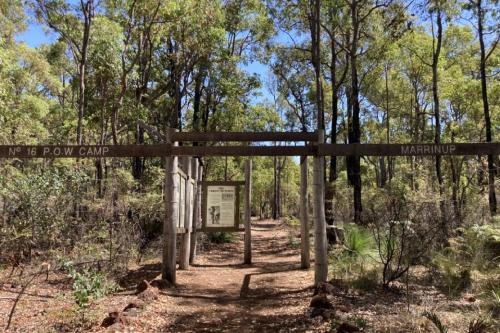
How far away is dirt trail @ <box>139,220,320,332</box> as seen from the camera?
634 cm

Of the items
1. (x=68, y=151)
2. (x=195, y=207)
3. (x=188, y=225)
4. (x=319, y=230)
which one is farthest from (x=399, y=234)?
(x=68, y=151)

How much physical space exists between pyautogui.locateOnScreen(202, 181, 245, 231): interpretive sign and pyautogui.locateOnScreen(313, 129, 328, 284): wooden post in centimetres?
377

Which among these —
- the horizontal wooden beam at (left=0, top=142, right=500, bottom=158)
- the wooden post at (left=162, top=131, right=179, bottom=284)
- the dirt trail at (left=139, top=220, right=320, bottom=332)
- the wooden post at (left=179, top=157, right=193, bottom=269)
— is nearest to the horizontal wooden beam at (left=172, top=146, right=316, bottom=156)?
the horizontal wooden beam at (left=0, top=142, right=500, bottom=158)

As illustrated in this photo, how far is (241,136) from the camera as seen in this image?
9516 mm

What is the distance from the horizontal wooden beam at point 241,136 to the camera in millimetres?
9398

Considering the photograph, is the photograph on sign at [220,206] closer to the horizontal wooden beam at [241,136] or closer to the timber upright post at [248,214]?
the timber upright post at [248,214]

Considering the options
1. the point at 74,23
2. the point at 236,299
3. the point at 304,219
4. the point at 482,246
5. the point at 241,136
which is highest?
the point at 74,23

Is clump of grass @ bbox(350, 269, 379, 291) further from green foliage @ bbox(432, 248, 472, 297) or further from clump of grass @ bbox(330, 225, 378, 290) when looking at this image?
green foliage @ bbox(432, 248, 472, 297)

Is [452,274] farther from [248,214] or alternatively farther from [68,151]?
[68,151]

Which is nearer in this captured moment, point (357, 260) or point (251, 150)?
point (251, 150)

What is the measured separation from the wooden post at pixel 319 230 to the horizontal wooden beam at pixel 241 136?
1.56 m

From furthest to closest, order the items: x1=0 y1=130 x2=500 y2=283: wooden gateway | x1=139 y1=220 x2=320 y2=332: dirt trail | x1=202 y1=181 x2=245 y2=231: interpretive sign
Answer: x1=202 y1=181 x2=245 y2=231: interpretive sign, x1=0 y1=130 x2=500 y2=283: wooden gateway, x1=139 y1=220 x2=320 y2=332: dirt trail

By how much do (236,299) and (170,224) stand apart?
77.3 inches

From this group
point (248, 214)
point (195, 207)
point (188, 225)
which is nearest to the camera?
point (188, 225)
